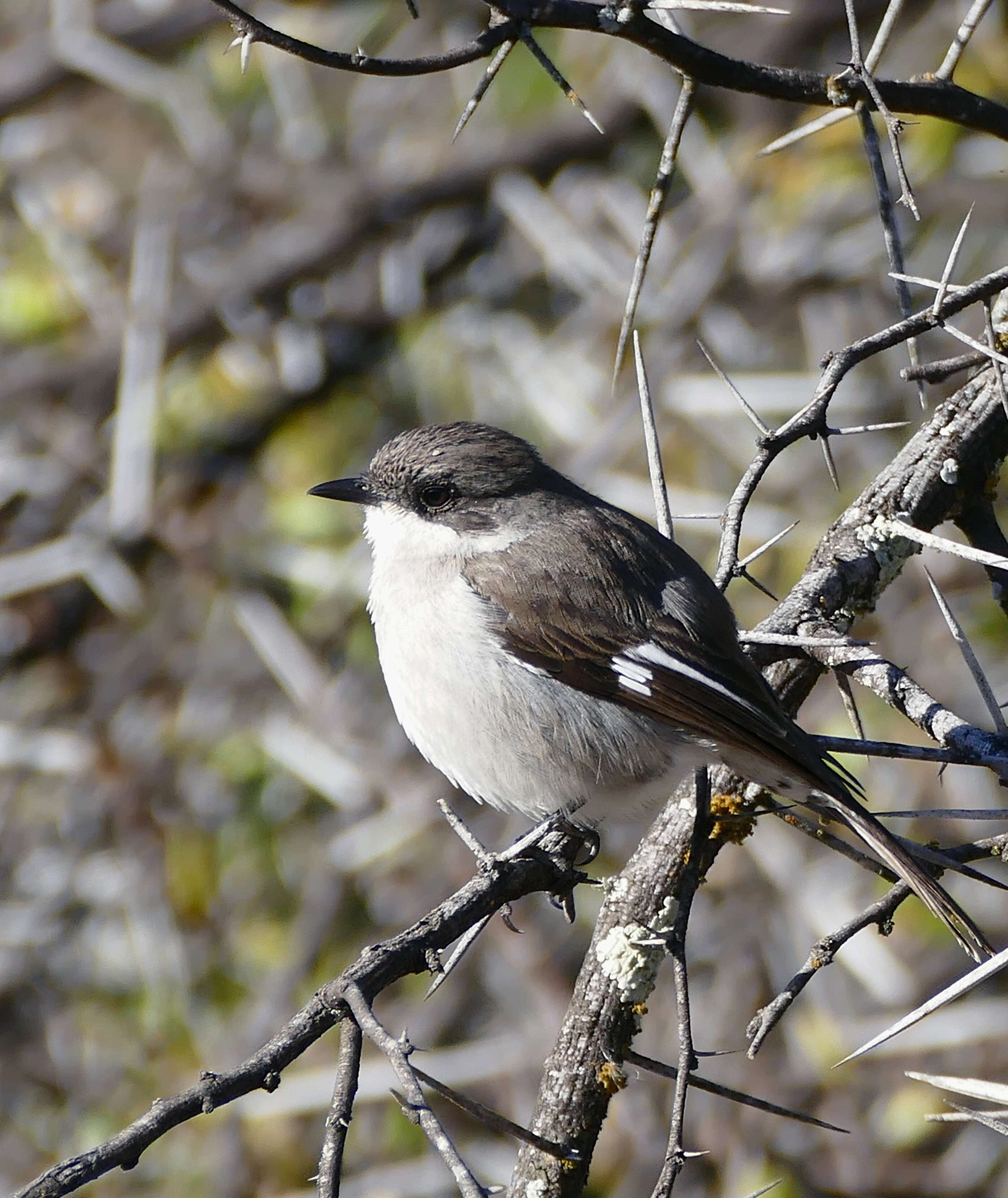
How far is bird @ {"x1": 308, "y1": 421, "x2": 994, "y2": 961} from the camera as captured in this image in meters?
3.46

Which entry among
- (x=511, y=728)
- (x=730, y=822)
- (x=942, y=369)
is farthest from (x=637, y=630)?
(x=942, y=369)

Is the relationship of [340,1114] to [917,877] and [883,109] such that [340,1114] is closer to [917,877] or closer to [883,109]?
[917,877]

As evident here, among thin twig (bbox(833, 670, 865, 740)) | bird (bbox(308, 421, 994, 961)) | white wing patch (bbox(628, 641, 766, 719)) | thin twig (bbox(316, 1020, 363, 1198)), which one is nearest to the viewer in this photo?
thin twig (bbox(316, 1020, 363, 1198))

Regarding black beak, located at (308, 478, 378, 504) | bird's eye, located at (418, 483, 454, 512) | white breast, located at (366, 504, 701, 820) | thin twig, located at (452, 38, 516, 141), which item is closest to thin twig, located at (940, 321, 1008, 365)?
thin twig, located at (452, 38, 516, 141)

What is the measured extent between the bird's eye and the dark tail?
5.08ft

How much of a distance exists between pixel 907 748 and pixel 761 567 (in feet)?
11.7

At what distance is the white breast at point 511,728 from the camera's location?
144 inches

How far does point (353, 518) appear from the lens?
20.9 ft

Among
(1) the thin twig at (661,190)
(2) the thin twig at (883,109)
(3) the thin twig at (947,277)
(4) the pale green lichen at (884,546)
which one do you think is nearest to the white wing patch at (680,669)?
(4) the pale green lichen at (884,546)

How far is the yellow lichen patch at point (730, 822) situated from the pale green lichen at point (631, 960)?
0.23 metres

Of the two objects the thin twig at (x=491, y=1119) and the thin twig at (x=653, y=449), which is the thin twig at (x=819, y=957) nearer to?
the thin twig at (x=491, y=1119)

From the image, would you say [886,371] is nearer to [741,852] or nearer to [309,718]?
[741,852]

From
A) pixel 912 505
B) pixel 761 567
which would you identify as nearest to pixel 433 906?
pixel 761 567

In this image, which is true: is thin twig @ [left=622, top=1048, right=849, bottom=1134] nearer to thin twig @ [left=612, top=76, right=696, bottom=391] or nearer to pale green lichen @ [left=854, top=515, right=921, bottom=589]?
thin twig @ [left=612, top=76, right=696, bottom=391]
